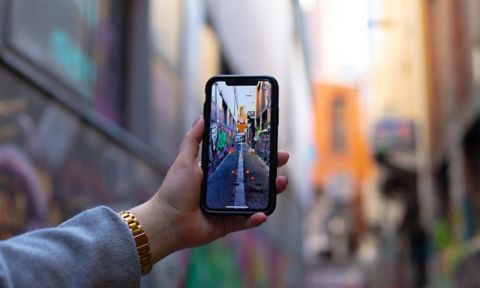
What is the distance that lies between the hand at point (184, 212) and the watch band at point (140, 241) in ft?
0.08

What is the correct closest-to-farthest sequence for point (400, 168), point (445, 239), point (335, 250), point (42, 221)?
point (42, 221) → point (445, 239) → point (400, 168) → point (335, 250)

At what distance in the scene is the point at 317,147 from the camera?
4950 centimetres

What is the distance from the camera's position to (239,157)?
5.00 ft

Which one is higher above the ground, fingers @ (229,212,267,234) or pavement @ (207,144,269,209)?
pavement @ (207,144,269,209)

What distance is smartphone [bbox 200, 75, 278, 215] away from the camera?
1503 mm

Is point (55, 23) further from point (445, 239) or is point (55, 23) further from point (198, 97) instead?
point (445, 239)

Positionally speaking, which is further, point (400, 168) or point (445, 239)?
point (400, 168)

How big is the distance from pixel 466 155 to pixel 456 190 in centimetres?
80

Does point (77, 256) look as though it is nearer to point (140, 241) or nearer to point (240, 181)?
point (140, 241)

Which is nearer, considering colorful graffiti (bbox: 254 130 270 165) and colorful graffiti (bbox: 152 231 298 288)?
colorful graffiti (bbox: 254 130 270 165)

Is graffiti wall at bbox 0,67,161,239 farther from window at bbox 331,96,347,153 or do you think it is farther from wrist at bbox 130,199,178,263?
window at bbox 331,96,347,153

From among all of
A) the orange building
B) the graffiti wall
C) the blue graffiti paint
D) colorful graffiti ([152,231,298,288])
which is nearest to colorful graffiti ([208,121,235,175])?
the graffiti wall

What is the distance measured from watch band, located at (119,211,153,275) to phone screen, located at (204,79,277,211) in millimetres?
152

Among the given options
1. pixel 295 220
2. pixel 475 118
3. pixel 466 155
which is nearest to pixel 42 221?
pixel 475 118
